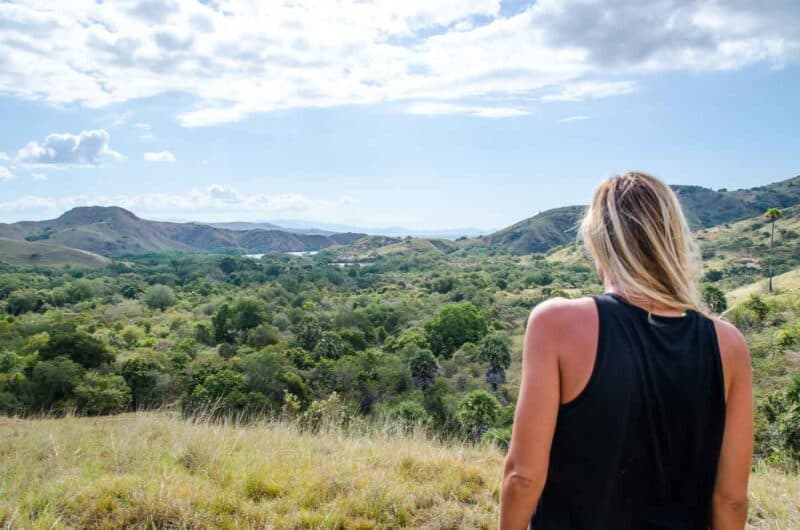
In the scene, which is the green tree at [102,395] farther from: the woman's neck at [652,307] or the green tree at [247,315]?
the woman's neck at [652,307]

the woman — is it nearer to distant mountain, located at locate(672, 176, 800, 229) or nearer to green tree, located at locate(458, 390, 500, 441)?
green tree, located at locate(458, 390, 500, 441)

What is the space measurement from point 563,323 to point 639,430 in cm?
A: 43

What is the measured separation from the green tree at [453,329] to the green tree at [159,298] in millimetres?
44389

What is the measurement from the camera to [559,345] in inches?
60.8

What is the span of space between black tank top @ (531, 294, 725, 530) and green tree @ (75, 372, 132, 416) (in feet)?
83.2

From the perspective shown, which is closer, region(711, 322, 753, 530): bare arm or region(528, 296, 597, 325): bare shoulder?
region(528, 296, 597, 325): bare shoulder

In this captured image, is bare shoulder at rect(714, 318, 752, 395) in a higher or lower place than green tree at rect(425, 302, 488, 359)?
higher

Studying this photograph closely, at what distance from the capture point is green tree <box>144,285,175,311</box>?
7356 cm

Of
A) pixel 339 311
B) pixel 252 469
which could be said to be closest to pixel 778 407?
pixel 252 469

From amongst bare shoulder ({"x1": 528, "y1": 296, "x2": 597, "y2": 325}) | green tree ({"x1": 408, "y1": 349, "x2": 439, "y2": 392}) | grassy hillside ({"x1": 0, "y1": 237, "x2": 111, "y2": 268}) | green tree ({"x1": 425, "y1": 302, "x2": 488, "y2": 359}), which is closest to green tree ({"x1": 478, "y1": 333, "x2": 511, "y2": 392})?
green tree ({"x1": 408, "y1": 349, "x2": 439, "y2": 392})

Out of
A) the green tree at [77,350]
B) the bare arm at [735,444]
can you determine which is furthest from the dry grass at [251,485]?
the green tree at [77,350]

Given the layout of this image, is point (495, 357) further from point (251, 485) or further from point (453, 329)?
point (251, 485)

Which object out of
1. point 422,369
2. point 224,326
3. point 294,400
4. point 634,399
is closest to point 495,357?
point 422,369

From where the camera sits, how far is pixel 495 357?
3750 cm
